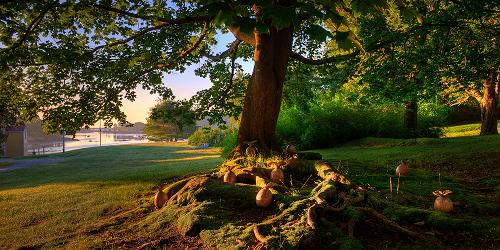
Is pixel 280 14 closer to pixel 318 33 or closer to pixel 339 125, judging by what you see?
pixel 318 33

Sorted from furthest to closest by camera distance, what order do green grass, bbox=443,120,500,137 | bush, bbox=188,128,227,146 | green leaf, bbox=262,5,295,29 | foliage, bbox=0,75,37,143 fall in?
1. bush, bbox=188,128,227,146
2. green grass, bbox=443,120,500,137
3. foliage, bbox=0,75,37,143
4. green leaf, bbox=262,5,295,29

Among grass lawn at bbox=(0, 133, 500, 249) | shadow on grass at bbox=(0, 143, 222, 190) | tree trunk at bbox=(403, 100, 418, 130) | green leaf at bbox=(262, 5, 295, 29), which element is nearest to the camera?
→ green leaf at bbox=(262, 5, 295, 29)

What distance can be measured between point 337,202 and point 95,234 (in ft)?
14.0

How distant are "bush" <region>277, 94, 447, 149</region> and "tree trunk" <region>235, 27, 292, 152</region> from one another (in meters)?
8.27

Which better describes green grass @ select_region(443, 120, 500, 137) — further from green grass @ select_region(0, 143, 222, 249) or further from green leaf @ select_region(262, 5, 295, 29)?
green leaf @ select_region(262, 5, 295, 29)

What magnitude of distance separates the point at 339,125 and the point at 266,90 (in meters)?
10.4

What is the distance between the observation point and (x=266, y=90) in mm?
11094

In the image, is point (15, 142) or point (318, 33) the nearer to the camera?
point (318, 33)

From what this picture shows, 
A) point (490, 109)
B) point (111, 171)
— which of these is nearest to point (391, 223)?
point (111, 171)

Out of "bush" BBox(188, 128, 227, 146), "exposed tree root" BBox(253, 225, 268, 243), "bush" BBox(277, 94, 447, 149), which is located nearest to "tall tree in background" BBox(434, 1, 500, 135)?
"bush" BBox(277, 94, 447, 149)

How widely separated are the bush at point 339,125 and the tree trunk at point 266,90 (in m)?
8.27

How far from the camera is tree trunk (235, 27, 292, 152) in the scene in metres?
11.1

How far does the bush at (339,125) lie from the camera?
19906 mm

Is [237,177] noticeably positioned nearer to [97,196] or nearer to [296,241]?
[296,241]
